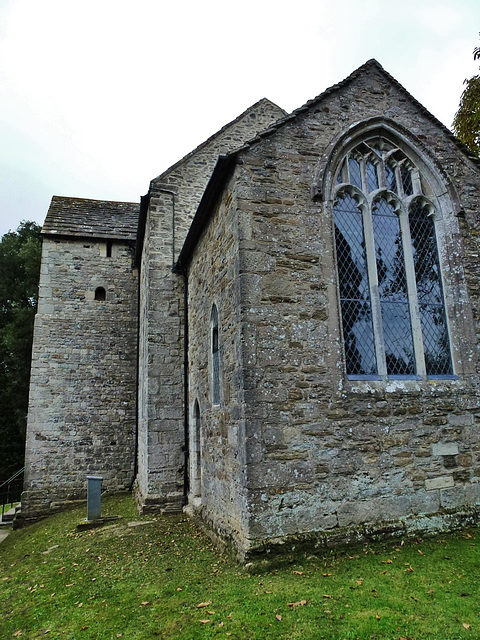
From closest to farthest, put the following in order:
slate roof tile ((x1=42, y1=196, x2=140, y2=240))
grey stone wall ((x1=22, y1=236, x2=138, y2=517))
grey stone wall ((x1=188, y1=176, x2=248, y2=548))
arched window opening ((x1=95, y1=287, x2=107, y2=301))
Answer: grey stone wall ((x1=188, y1=176, x2=248, y2=548))
grey stone wall ((x1=22, y1=236, x2=138, y2=517))
arched window opening ((x1=95, y1=287, x2=107, y2=301))
slate roof tile ((x1=42, y1=196, x2=140, y2=240))

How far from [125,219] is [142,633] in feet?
45.5

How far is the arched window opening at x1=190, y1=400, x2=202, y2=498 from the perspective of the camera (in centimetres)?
895

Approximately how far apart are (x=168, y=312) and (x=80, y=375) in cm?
482

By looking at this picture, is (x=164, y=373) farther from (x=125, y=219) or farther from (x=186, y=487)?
(x=125, y=219)

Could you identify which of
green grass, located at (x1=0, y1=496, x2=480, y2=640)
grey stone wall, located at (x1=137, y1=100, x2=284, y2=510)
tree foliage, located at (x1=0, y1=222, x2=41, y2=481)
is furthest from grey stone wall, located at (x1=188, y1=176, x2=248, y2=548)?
tree foliage, located at (x1=0, y1=222, x2=41, y2=481)

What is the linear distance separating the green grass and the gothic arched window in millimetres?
2364

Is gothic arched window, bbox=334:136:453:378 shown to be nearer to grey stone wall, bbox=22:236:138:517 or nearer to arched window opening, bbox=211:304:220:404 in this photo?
arched window opening, bbox=211:304:220:404

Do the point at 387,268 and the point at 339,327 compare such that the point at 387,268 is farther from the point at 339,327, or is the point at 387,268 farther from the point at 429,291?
the point at 339,327

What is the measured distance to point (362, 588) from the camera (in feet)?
14.5

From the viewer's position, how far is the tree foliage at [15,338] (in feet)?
70.8

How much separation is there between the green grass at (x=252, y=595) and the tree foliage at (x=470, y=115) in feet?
32.3

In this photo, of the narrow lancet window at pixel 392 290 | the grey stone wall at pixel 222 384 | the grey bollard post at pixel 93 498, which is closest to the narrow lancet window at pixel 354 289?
the narrow lancet window at pixel 392 290

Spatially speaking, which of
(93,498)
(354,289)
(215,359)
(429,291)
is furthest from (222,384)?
(93,498)

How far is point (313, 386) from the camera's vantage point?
569cm
